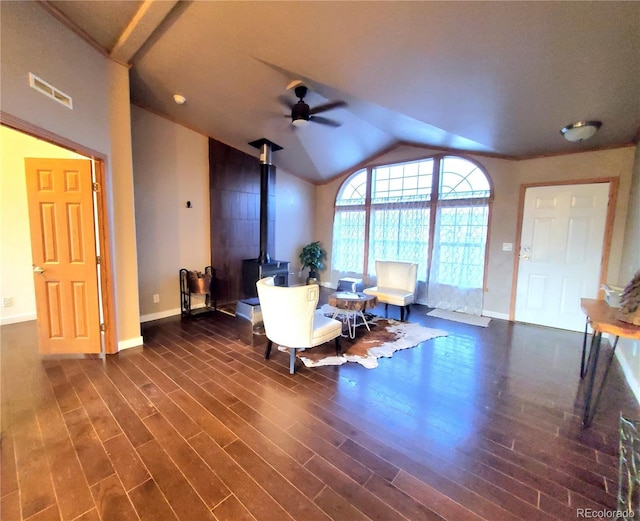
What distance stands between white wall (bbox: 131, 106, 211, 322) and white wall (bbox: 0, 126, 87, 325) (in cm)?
96

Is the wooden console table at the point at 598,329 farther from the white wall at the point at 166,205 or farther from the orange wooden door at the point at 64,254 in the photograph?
the white wall at the point at 166,205

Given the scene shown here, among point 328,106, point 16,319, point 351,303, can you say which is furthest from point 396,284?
point 16,319

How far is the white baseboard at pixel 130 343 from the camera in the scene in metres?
3.12

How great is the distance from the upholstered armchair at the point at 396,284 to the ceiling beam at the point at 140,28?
3942 millimetres

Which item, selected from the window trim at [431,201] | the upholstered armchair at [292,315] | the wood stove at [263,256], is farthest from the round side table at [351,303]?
the window trim at [431,201]

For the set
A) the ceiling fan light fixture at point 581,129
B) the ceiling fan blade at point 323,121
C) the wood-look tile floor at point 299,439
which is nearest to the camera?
the wood-look tile floor at point 299,439

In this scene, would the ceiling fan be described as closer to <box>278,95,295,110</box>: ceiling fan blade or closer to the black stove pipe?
<box>278,95,295,110</box>: ceiling fan blade

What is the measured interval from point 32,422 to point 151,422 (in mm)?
817

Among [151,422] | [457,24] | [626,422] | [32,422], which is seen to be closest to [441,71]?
[457,24]

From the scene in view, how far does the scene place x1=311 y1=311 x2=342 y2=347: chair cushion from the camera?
269 cm

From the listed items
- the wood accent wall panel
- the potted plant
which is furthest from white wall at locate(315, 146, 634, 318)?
the wood accent wall panel

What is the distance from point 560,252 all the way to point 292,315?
4.06 meters

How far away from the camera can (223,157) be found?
484 cm

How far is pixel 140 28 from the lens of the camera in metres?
2.44
